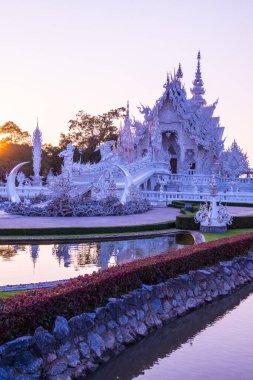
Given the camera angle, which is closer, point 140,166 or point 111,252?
point 111,252

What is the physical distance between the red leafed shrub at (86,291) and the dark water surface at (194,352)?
1064 millimetres

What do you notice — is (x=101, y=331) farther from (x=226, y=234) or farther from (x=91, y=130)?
(x=91, y=130)

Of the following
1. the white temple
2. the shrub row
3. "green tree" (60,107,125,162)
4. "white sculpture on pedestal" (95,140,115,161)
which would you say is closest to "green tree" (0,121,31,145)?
"green tree" (60,107,125,162)

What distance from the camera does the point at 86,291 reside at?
844cm

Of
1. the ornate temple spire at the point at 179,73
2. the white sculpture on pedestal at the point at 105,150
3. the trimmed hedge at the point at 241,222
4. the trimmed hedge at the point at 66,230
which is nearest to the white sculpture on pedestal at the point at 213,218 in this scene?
the trimmed hedge at the point at 241,222

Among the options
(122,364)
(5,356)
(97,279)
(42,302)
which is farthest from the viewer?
(97,279)

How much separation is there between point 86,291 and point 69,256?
6.53m

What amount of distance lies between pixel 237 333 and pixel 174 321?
141cm

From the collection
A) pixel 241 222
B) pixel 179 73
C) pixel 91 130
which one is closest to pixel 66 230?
pixel 241 222

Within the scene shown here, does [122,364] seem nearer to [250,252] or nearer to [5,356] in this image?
[5,356]

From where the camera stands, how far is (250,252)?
15.8m

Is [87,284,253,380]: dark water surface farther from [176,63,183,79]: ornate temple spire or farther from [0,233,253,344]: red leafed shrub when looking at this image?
[176,63,183,79]: ornate temple spire

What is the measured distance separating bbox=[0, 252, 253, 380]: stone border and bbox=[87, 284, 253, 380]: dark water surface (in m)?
0.22

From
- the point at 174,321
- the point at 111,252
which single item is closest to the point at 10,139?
the point at 111,252
